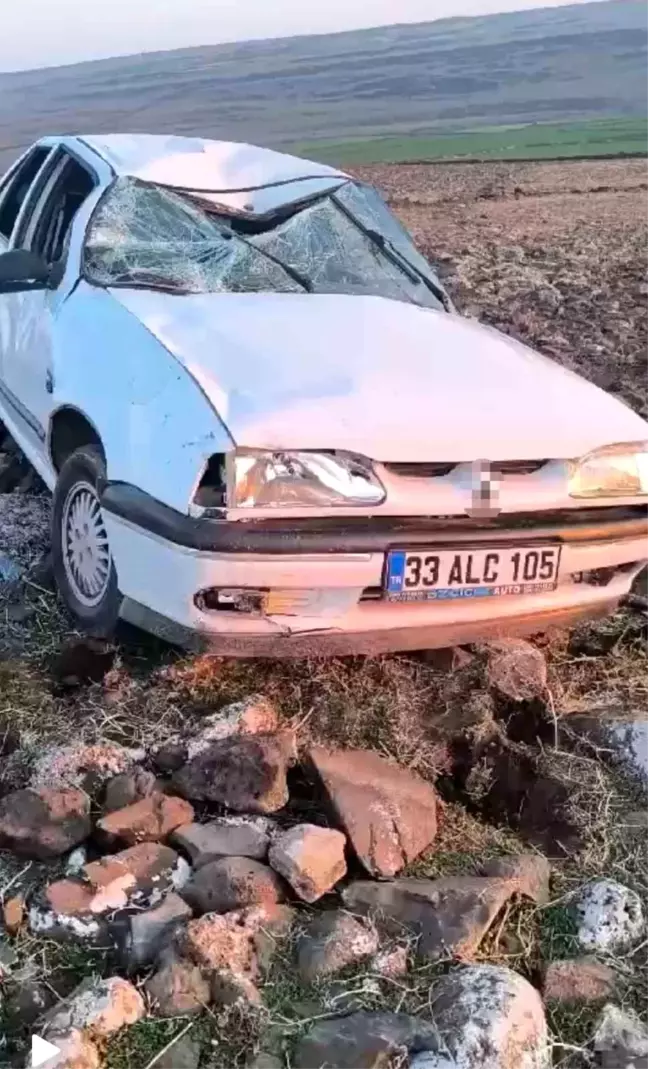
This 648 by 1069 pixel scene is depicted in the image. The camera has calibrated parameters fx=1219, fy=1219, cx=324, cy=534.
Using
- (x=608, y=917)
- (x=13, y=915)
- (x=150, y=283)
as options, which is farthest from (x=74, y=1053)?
(x=150, y=283)

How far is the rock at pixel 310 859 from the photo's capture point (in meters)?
2.84

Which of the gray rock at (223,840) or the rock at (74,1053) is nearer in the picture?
the rock at (74,1053)

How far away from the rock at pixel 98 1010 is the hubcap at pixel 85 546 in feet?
5.04

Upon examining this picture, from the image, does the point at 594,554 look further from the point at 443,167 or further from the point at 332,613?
the point at 443,167

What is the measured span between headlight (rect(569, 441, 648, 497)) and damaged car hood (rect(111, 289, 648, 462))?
1.9 inches

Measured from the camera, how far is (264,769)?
316 cm

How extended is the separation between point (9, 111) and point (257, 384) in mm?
69108

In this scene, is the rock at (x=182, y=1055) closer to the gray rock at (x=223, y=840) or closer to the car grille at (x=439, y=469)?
the gray rock at (x=223, y=840)

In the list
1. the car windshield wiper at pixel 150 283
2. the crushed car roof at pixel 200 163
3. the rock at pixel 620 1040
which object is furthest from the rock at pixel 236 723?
the crushed car roof at pixel 200 163

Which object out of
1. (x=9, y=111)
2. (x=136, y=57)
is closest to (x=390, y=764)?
(x=9, y=111)

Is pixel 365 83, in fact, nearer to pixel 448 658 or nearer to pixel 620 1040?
pixel 448 658

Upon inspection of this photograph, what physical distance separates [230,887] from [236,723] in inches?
27.7

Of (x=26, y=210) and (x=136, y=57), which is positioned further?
(x=136, y=57)

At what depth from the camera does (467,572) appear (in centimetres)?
339
